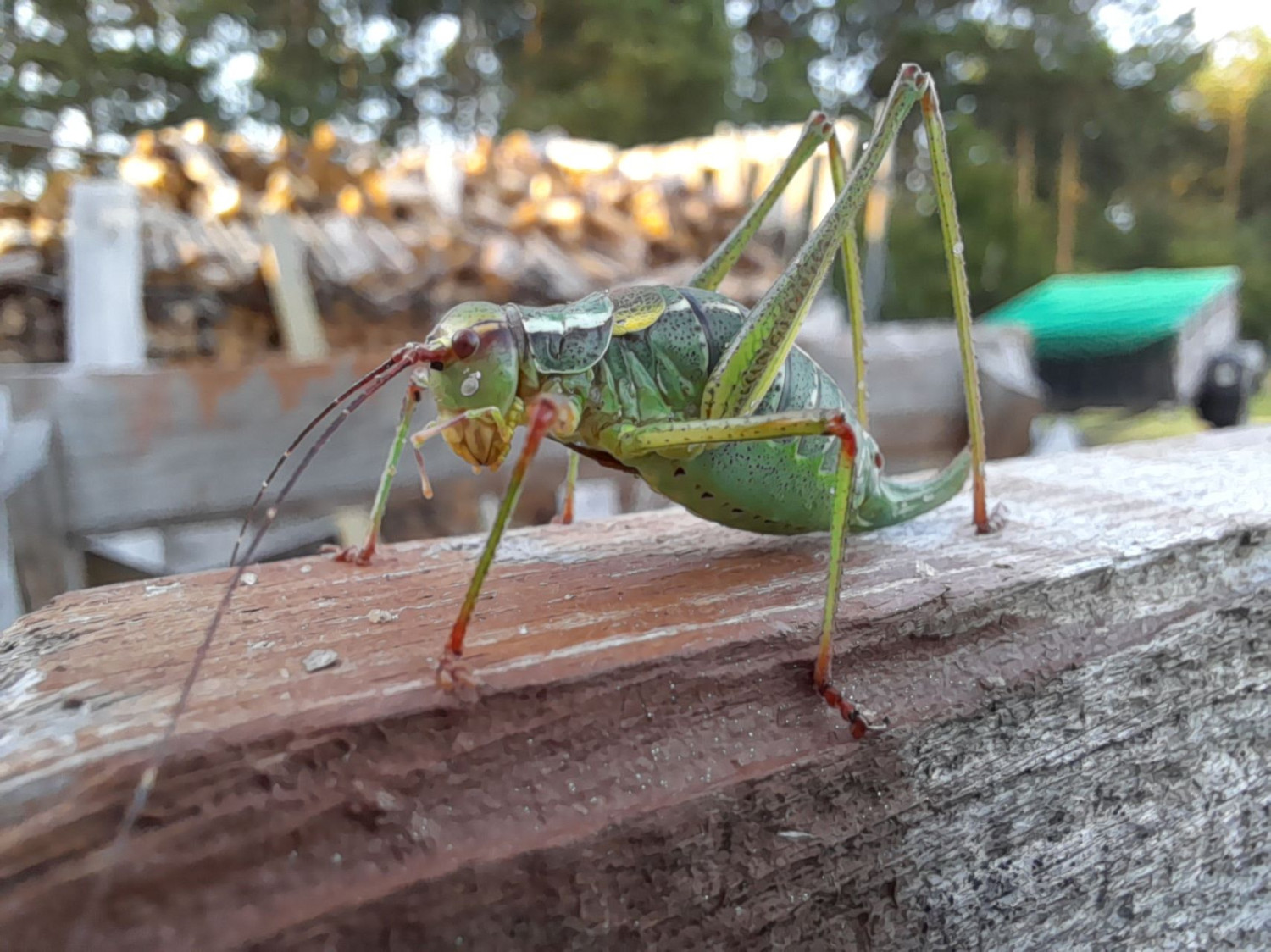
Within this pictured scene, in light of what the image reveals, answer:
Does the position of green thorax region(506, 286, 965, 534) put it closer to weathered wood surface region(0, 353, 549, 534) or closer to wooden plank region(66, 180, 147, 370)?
weathered wood surface region(0, 353, 549, 534)

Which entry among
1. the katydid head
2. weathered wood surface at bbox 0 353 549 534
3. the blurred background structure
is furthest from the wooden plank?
the katydid head

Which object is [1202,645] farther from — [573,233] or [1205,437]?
[573,233]

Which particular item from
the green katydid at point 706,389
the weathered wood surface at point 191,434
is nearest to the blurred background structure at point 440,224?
the weathered wood surface at point 191,434

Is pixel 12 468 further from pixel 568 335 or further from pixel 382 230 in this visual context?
pixel 382 230

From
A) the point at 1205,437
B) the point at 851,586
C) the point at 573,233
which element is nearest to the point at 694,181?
the point at 573,233

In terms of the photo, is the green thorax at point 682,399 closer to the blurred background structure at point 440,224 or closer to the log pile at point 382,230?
the blurred background structure at point 440,224

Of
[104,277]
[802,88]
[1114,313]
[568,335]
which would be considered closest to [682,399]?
[568,335]
